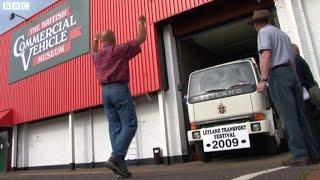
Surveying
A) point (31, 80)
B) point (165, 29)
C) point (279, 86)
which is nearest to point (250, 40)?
point (165, 29)

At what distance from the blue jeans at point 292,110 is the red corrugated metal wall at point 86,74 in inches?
275

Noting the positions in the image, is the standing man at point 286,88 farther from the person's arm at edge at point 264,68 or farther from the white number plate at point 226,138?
the white number plate at point 226,138

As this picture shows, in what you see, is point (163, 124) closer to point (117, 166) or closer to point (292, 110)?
point (117, 166)

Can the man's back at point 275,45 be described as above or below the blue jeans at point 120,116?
above

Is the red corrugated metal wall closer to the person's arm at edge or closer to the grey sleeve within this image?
the grey sleeve

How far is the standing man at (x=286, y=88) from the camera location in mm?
4469

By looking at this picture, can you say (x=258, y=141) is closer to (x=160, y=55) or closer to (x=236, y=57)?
(x=160, y=55)

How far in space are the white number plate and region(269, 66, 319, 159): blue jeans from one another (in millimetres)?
2740

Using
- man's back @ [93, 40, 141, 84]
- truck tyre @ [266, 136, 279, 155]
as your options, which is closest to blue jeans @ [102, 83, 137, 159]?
man's back @ [93, 40, 141, 84]

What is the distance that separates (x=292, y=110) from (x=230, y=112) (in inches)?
133

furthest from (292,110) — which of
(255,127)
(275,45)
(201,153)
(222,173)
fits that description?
(201,153)

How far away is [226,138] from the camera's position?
7621 millimetres

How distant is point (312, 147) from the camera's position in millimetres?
4672

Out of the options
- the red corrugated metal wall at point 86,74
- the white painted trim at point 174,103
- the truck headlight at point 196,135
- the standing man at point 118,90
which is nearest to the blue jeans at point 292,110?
the standing man at point 118,90
